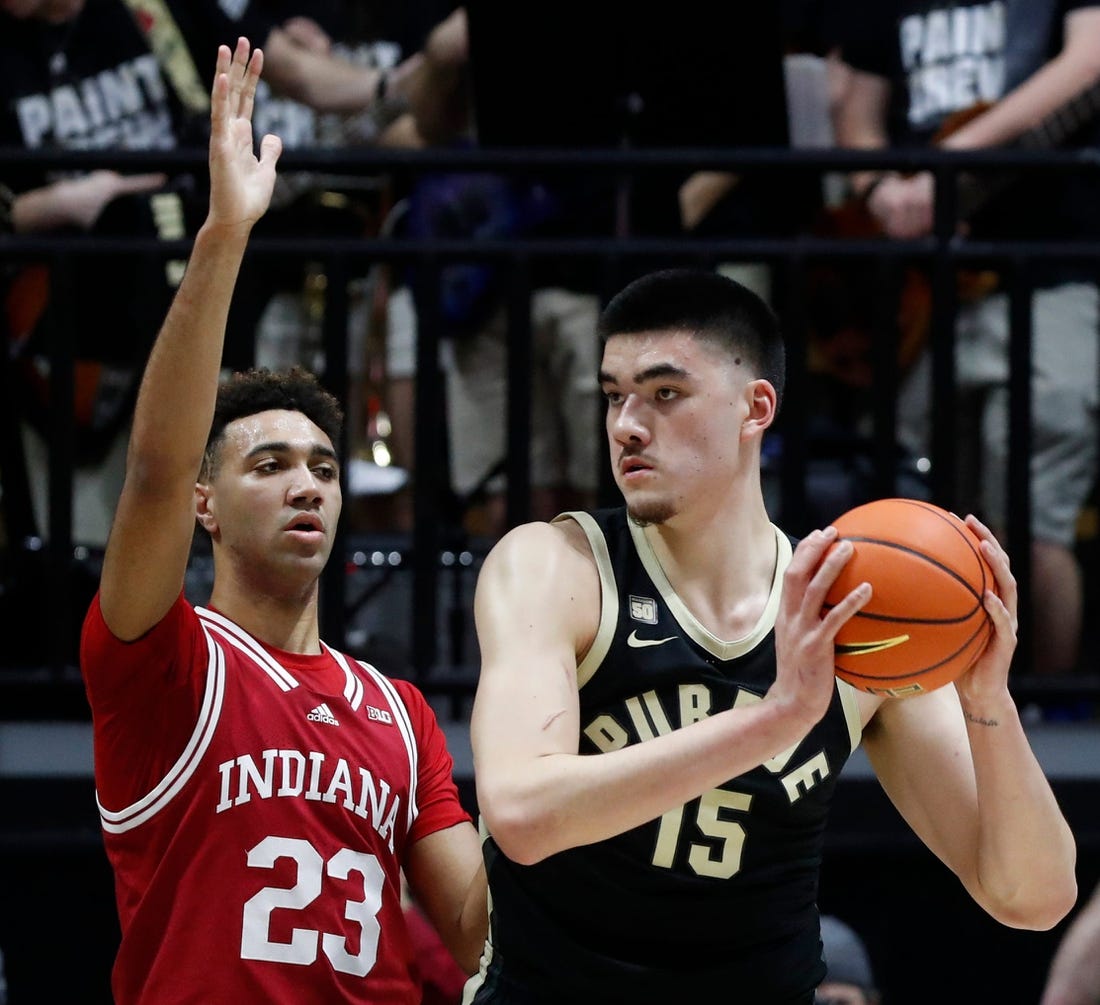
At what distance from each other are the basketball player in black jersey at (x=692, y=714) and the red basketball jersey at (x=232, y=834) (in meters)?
0.24

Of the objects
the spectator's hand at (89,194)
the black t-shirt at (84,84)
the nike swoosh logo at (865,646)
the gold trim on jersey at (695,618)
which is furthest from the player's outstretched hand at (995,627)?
the black t-shirt at (84,84)

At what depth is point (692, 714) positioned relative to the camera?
3.16 meters

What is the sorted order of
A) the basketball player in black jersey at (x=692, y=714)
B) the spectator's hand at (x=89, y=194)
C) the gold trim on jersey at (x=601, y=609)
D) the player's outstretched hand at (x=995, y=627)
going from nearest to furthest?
the player's outstretched hand at (x=995, y=627), the basketball player in black jersey at (x=692, y=714), the gold trim on jersey at (x=601, y=609), the spectator's hand at (x=89, y=194)

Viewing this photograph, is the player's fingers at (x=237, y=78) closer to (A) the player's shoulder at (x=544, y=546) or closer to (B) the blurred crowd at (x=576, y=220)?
(A) the player's shoulder at (x=544, y=546)

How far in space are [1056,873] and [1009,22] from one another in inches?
133

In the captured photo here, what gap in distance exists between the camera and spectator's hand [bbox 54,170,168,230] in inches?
225

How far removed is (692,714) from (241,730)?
86 cm

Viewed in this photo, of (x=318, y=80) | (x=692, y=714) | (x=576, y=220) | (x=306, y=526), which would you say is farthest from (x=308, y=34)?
(x=692, y=714)

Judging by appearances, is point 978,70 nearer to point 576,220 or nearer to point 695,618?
point 576,220

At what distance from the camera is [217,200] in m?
2.94

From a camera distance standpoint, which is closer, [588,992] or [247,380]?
[588,992]

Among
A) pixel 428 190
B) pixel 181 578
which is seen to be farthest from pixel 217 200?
pixel 428 190

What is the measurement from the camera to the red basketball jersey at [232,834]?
126 inches

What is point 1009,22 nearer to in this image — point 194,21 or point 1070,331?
point 1070,331
